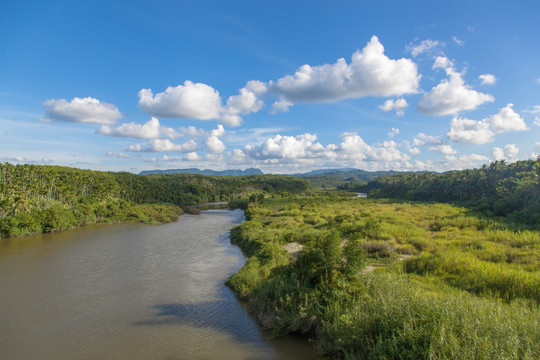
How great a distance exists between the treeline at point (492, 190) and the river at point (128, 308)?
128ft

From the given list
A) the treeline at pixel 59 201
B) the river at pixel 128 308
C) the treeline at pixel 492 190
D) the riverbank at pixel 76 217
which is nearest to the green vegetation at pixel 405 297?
the river at pixel 128 308

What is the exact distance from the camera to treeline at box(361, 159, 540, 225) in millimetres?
45250

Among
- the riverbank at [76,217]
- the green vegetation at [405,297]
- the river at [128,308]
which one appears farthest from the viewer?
the riverbank at [76,217]

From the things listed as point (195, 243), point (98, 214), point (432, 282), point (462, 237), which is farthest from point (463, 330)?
point (98, 214)

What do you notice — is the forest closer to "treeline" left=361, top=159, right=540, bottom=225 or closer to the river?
the river

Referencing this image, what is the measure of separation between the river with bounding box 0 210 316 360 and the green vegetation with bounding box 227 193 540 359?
183cm

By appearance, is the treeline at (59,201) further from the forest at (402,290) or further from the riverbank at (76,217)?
the forest at (402,290)

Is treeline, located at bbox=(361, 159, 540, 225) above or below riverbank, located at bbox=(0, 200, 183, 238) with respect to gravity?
above

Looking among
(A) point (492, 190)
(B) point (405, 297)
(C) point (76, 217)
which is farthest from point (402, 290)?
(A) point (492, 190)

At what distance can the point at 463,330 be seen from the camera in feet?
28.0

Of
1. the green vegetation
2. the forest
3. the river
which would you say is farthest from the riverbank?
the green vegetation

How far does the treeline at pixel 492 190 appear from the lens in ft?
148

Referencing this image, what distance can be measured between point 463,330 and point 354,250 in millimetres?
6336

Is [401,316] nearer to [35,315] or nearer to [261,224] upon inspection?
[35,315]
